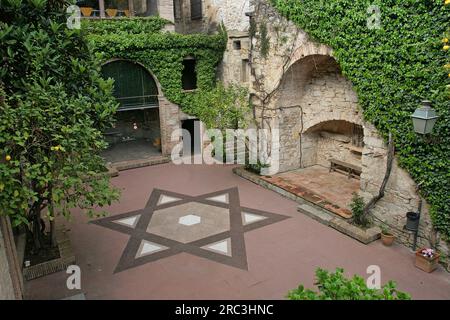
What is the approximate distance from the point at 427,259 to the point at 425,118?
107 inches

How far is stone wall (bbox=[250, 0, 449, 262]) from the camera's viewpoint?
793 cm

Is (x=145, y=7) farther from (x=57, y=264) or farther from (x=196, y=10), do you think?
(x=57, y=264)

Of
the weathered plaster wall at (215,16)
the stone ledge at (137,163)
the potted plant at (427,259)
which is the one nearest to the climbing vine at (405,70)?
the potted plant at (427,259)

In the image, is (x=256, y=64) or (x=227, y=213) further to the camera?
(x=256, y=64)

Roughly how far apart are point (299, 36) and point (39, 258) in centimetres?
829

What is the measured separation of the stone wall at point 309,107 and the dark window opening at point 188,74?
3887 mm

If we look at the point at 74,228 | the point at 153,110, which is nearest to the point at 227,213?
the point at 74,228

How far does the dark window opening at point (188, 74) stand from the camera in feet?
47.6

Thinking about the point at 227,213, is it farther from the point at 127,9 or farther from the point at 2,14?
the point at 127,9

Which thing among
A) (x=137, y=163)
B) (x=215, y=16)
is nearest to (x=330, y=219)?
(x=137, y=163)

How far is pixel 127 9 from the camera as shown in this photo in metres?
14.5

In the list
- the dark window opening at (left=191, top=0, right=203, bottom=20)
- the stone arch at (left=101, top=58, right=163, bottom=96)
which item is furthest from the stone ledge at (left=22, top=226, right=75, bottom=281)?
the dark window opening at (left=191, top=0, right=203, bottom=20)

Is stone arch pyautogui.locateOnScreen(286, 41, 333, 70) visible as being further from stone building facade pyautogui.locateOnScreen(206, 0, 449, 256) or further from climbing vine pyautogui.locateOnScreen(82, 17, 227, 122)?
climbing vine pyautogui.locateOnScreen(82, 17, 227, 122)

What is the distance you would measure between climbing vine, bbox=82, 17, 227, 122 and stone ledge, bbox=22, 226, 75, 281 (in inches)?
285
